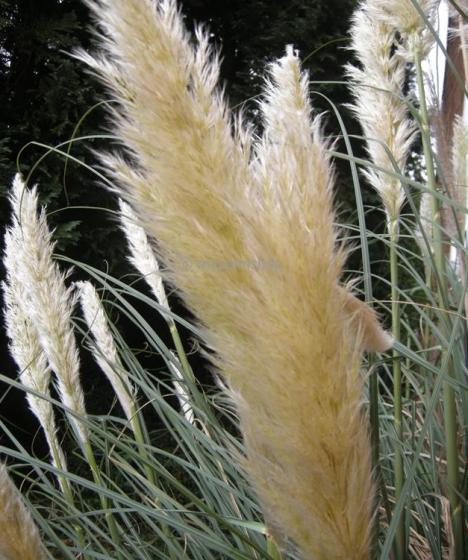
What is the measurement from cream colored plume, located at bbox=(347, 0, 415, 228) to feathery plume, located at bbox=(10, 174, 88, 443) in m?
0.68

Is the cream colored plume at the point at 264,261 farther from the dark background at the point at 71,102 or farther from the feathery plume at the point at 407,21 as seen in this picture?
the dark background at the point at 71,102

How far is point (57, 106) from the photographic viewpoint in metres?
3.59

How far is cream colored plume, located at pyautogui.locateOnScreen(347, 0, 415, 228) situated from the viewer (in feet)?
4.37

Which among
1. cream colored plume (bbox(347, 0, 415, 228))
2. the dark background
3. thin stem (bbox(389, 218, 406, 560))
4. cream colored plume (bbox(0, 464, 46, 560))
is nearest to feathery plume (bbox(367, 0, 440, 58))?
cream colored plume (bbox(347, 0, 415, 228))

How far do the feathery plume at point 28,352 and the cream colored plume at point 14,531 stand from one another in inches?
24.6

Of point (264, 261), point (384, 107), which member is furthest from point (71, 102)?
point (264, 261)

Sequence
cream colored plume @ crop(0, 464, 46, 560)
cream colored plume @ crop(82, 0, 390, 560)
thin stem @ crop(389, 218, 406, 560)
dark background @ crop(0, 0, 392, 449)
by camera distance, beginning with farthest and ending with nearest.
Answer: dark background @ crop(0, 0, 392, 449) → thin stem @ crop(389, 218, 406, 560) → cream colored plume @ crop(0, 464, 46, 560) → cream colored plume @ crop(82, 0, 390, 560)

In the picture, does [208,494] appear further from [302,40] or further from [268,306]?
[302,40]

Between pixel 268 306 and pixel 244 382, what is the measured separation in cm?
8

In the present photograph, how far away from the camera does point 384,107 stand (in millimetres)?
1351

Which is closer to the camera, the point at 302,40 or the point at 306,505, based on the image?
the point at 306,505

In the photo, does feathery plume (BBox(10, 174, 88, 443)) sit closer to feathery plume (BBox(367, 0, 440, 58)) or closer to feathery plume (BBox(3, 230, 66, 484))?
feathery plume (BBox(3, 230, 66, 484))

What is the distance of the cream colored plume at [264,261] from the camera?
1.65ft

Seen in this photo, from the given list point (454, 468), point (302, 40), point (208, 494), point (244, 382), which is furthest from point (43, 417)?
point (302, 40)
